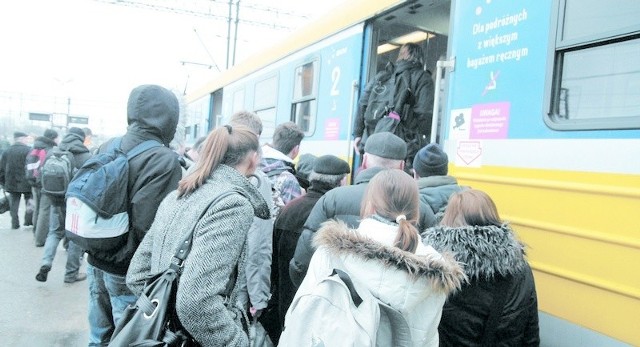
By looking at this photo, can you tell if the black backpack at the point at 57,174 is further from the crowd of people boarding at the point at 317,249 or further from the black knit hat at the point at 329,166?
the black knit hat at the point at 329,166

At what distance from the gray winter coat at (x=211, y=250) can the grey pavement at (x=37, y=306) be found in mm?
2963

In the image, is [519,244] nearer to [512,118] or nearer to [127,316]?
[512,118]

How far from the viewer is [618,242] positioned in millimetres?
2219

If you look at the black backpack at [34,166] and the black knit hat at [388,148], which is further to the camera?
the black backpack at [34,166]

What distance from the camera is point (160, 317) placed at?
1905mm

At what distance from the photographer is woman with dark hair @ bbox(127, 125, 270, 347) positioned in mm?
1904

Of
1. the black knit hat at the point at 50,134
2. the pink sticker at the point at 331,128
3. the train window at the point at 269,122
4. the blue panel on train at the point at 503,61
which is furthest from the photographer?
the black knit hat at the point at 50,134

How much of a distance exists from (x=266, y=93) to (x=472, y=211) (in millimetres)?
5188

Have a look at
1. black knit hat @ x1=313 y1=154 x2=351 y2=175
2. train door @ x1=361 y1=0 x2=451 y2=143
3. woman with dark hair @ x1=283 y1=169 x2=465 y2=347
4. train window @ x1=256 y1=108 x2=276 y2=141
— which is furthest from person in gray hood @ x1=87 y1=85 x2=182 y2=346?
train window @ x1=256 y1=108 x2=276 y2=141

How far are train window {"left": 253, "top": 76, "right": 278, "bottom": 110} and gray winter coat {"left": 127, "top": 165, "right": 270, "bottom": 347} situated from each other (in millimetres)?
4645

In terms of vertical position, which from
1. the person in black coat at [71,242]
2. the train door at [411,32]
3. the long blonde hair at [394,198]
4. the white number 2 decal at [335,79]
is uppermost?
the train door at [411,32]

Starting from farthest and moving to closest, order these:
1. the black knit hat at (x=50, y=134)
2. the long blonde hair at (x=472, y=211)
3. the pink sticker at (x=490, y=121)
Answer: the black knit hat at (x=50, y=134)
the pink sticker at (x=490, y=121)
the long blonde hair at (x=472, y=211)

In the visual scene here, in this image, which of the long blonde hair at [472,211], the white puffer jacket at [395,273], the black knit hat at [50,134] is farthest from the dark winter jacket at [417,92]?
the black knit hat at [50,134]

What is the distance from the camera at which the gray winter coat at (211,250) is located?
1.90 meters
